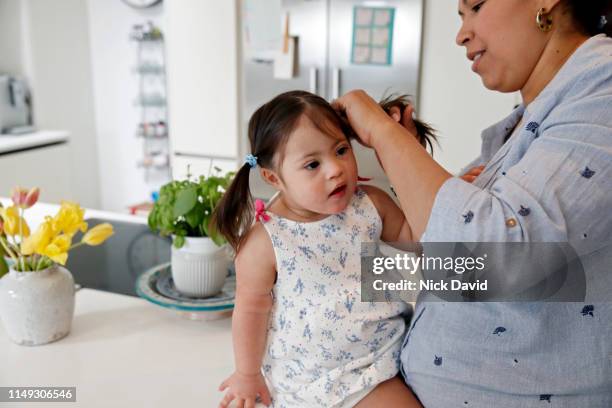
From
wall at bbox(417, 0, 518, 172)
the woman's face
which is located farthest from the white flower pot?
wall at bbox(417, 0, 518, 172)

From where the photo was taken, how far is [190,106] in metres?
3.63

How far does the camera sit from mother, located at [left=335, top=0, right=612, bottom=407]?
75 centimetres

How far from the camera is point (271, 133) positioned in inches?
38.3

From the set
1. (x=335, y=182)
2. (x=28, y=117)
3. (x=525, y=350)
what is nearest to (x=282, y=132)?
(x=335, y=182)

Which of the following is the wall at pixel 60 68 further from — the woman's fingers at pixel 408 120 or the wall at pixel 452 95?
the woman's fingers at pixel 408 120

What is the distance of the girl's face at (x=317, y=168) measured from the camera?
0.95m

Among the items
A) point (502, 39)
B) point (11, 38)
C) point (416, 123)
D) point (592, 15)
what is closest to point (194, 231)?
point (416, 123)

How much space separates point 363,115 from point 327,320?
317 mm

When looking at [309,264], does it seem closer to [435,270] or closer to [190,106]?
[435,270]

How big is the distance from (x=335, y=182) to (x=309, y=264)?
136mm

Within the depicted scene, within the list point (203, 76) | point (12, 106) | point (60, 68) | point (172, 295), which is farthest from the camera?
point (60, 68)

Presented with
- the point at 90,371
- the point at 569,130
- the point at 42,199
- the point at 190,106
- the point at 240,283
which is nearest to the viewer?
the point at 569,130

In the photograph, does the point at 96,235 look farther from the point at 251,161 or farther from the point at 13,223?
the point at 251,161

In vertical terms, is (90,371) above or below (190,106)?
below
